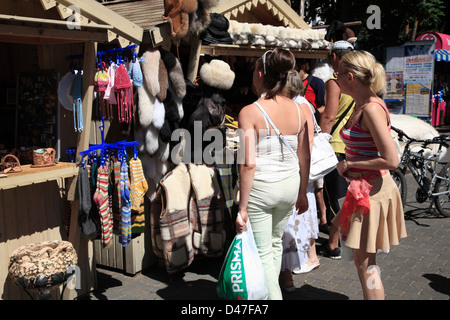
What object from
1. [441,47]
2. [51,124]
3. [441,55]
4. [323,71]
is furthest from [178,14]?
[441,47]

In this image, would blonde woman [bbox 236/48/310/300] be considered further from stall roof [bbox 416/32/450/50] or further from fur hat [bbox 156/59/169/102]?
stall roof [bbox 416/32/450/50]

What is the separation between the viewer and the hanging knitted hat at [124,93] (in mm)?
3715

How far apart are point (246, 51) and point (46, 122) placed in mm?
2302

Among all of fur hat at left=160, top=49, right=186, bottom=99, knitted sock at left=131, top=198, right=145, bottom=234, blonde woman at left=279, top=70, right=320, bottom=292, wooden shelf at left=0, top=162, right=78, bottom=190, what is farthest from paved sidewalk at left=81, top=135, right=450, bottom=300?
fur hat at left=160, top=49, right=186, bottom=99

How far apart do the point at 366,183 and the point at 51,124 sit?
99.4 inches

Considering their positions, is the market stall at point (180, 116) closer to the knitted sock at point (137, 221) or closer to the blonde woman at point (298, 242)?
the knitted sock at point (137, 221)

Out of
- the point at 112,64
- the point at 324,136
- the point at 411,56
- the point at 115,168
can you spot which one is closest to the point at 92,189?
the point at 115,168

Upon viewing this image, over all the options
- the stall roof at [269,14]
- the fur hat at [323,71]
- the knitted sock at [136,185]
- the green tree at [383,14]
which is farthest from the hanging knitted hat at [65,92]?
the green tree at [383,14]

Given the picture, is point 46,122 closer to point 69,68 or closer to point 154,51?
point 69,68

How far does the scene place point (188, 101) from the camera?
177 inches

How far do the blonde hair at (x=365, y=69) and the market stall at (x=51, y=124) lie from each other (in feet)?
5.81

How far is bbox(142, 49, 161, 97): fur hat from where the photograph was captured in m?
3.97

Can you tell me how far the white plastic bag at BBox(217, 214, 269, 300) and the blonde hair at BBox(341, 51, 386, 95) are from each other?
4.04ft

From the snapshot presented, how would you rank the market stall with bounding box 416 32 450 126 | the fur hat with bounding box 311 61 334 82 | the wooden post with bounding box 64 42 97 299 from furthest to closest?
the market stall with bounding box 416 32 450 126, the fur hat with bounding box 311 61 334 82, the wooden post with bounding box 64 42 97 299
